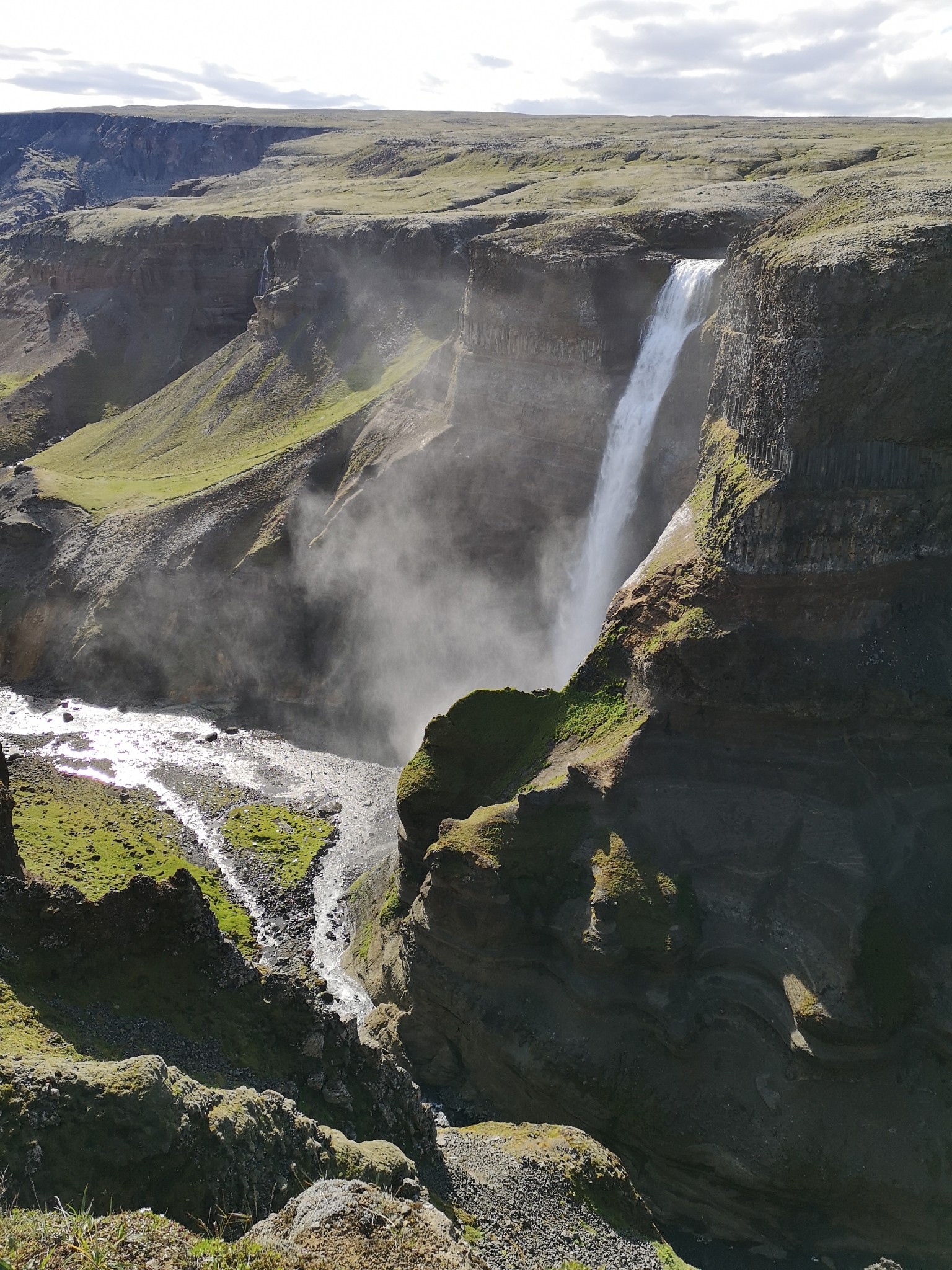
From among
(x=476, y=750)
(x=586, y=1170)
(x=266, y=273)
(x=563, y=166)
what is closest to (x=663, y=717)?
(x=476, y=750)

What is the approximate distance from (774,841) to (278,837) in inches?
960

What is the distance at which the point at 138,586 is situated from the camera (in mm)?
60500

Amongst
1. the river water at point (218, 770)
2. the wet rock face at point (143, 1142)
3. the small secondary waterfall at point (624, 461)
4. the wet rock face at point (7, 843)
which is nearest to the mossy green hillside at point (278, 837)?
the river water at point (218, 770)

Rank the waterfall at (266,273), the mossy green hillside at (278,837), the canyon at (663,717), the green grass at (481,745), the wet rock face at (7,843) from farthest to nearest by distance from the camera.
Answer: the waterfall at (266,273) < the mossy green hillside at (278,837) < the green grass at (481,745) < the wet rock face at (7,843) < the canyon at (663,717)

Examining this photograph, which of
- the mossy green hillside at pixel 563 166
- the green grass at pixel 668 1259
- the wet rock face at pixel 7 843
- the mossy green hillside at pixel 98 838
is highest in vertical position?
the mossy green hillside at pixel 563 166

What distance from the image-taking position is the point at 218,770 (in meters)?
51.5

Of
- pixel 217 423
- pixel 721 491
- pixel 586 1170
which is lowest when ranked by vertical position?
pixel 586 1170

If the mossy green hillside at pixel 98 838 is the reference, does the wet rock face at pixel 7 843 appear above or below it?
above

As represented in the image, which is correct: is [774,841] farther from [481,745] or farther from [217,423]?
[217,423]

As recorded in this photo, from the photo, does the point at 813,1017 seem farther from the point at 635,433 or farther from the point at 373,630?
the point at 373,630

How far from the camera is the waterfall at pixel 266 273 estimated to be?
3711 inches

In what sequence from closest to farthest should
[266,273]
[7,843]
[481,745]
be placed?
[7,843] → [481,745] → [266,273]

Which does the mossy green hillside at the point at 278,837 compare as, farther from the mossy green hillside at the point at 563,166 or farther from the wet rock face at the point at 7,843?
the mossy green hillside at the point at 563,166

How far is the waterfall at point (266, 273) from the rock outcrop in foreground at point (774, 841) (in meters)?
70.8
